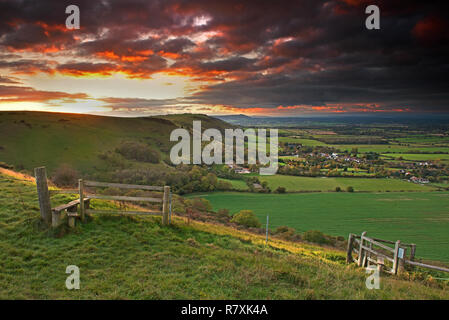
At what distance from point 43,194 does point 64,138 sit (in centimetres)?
8420

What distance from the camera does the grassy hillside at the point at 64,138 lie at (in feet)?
214

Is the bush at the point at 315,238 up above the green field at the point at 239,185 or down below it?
below

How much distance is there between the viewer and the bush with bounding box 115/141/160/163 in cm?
8244

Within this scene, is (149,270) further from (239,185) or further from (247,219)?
(239,185)

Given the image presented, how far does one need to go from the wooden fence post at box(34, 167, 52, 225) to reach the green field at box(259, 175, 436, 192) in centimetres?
6057

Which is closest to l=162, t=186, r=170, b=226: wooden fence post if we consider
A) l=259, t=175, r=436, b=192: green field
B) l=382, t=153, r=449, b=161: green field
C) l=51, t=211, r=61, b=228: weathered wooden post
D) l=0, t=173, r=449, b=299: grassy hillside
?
l=0, t=173, r=449, b=299: grassy hillside

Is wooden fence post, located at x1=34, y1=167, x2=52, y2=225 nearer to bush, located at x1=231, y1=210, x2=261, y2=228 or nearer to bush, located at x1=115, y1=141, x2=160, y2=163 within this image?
bush, located at x1=231, y1=210, x2=261, y2=228

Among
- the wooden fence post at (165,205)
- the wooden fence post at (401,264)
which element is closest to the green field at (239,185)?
the wooden fence post at (165,205)

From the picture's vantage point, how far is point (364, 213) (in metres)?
50.7

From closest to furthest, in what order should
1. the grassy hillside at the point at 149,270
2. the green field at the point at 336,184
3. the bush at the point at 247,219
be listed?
the grassy hillside at the point at 149,270 → the bush at the point at 247,219 → the green field at the point at 336,184

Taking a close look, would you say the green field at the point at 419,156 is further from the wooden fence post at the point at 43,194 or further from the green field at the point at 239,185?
the wooden fence post at the point at 43,194

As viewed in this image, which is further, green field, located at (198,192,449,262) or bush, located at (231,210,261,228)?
green field, located at (198,192,449,262)

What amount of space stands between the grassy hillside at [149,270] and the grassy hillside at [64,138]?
204 feet
